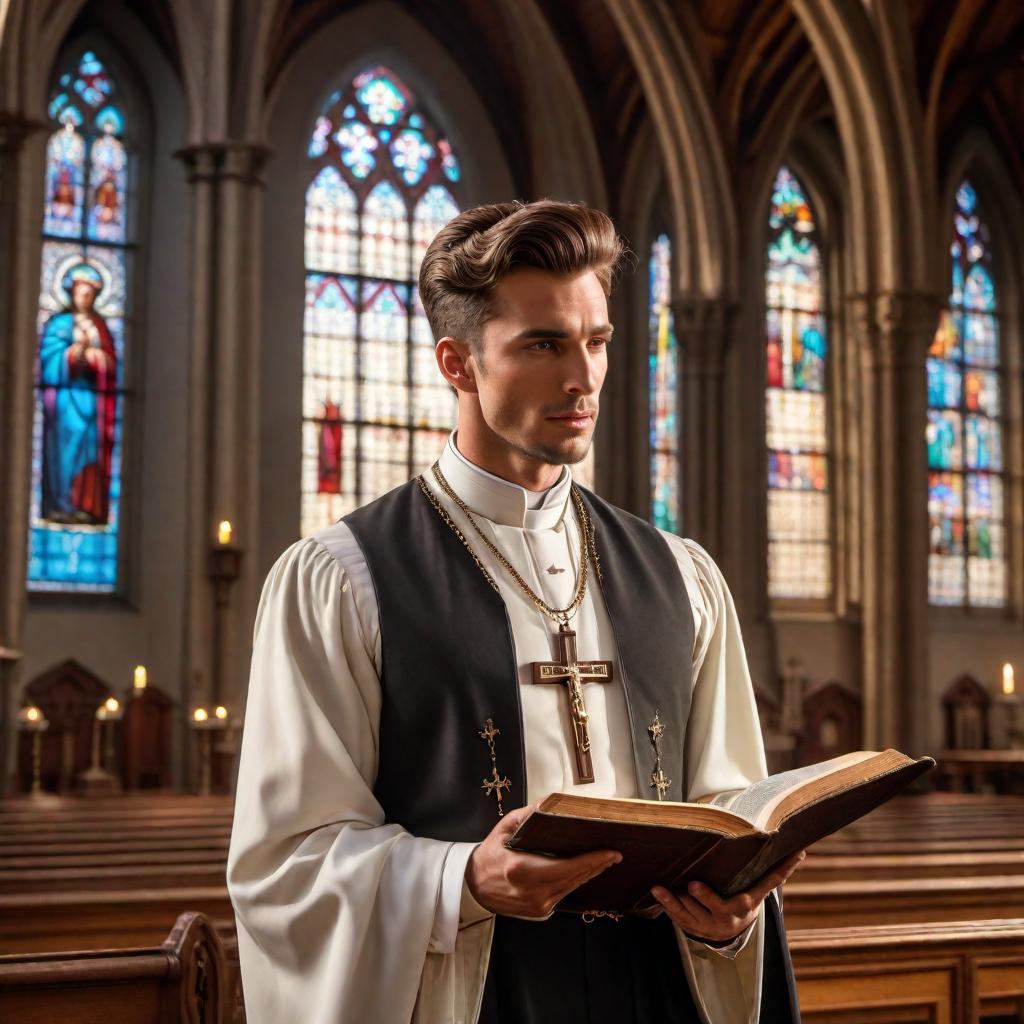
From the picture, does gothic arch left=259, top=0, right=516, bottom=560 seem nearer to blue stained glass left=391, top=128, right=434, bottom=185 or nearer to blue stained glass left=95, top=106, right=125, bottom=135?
blue stained glass left=391, top=128, right=434, bottom=185

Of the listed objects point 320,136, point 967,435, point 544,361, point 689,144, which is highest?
point 320,136

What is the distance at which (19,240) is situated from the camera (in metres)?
12.1

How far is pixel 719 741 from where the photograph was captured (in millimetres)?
2008

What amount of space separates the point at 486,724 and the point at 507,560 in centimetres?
26

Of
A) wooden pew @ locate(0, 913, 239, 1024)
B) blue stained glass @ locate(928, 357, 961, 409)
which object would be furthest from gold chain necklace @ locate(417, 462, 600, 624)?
blue stained glass @ locate(928, 357, 961, 409)

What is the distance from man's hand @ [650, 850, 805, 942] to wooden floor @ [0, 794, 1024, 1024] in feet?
3.93

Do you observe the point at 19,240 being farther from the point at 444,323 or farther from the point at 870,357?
the point at 444,323

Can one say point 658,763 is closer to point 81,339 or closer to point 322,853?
point 322,853

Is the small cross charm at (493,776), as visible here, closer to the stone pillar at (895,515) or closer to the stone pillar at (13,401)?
the stone pillar at (13,401)

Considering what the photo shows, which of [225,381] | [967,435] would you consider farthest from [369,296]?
[967,435]

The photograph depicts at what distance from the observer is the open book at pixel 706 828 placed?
5.08 ft

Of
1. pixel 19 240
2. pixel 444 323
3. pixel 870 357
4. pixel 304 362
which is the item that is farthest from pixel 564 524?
pixel 304 362

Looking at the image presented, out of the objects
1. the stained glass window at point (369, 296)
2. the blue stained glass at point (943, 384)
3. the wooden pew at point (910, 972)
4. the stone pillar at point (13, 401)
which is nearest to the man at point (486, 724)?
the wooden pew at point (910, 972)

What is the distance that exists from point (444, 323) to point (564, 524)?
1.06ft
